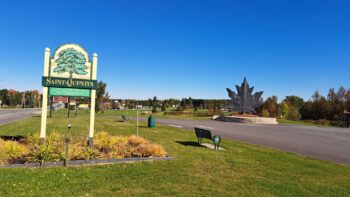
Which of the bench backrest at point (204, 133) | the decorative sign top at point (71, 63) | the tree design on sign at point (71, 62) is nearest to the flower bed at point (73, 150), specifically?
the decorative sign top at point (71, 63)

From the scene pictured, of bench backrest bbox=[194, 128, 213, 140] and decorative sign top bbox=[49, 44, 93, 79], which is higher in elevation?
decorative sign top bbox=[49, 44, 93, 79]

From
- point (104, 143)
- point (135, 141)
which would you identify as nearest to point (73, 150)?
point (104, 143)

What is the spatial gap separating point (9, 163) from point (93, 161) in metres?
2.09

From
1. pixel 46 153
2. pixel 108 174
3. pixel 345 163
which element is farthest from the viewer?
pixel 345 163

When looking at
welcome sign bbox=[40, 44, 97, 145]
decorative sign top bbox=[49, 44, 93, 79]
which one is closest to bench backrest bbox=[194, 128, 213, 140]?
welcome sign bbox=[40, 44, 97, 145]

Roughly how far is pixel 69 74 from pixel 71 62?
44 cm

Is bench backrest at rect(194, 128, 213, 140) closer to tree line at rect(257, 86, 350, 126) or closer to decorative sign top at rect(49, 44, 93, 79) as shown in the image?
decorative sign top at rect(49, 44, 93, 79)

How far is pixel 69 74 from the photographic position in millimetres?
9656

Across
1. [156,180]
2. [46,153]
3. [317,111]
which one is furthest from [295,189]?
[317,111]

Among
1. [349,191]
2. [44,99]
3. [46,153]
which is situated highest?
[44,99]

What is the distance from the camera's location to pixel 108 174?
271 inches

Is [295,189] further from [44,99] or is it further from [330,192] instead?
[44,99]

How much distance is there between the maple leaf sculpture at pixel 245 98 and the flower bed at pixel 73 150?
25914 millimetres

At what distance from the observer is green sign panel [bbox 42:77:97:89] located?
9367mm
